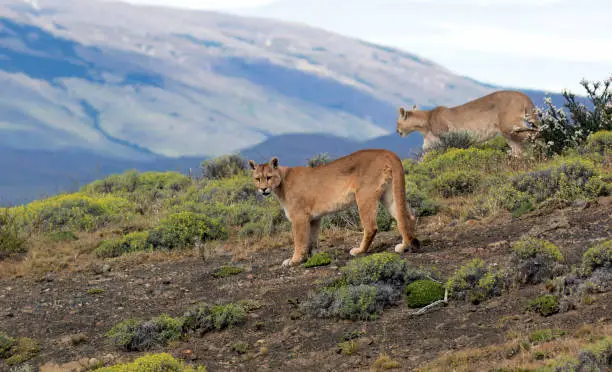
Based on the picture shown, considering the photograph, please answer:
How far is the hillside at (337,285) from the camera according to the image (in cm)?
740

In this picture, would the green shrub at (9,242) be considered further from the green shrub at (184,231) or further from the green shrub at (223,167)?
the green shrub at (223,167)

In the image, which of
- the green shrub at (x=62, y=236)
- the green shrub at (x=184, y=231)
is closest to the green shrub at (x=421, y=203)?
the green shrub at (x=184, y=231)

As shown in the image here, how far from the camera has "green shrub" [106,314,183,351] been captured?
28.8 ft

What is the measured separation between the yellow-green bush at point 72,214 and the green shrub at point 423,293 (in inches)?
405

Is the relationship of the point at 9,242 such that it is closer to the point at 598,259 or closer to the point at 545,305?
the point at 545,305

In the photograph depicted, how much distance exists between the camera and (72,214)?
17.8m

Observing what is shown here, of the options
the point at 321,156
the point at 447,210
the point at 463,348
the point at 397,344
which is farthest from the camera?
the point at 321,156

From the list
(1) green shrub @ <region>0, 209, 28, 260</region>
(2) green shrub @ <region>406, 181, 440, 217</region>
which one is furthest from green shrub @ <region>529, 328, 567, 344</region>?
(1) green shrub @ <region>0, 209, 28, 260</region>

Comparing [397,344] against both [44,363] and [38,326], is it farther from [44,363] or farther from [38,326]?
[38,326]

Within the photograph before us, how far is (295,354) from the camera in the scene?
7859mm

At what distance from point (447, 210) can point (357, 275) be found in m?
5.40

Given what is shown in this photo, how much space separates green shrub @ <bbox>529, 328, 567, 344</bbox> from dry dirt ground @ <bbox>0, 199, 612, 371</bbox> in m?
0.25

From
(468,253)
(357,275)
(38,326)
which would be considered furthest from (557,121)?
(38,326)

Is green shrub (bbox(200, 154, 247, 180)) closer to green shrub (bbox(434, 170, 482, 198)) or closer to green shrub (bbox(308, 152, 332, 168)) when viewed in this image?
green shrub (bbox(308, 152, 332, 168))
